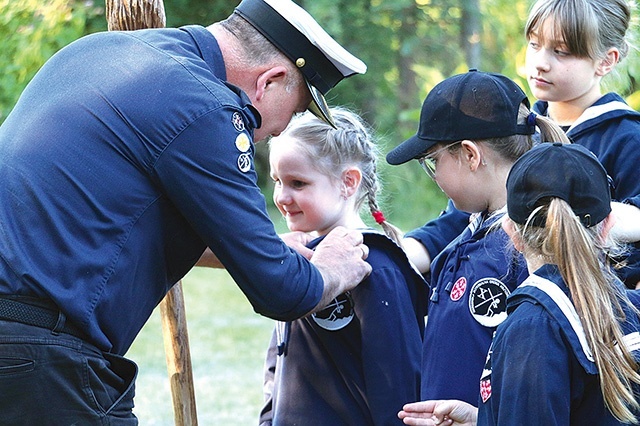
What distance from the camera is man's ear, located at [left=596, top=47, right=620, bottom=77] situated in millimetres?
3363

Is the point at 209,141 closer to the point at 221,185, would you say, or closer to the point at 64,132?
the point at 221,185

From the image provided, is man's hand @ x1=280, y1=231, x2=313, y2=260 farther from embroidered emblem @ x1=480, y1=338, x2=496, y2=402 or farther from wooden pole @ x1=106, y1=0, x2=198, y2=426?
embroidered emblem @ x1=480, y1=338, x2=496, y2=402

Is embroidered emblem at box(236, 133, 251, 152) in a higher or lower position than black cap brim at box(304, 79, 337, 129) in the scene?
higher

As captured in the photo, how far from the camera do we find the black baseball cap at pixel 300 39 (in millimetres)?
2871

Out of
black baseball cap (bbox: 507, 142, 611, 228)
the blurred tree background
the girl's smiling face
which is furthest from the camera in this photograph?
the blurred tree background

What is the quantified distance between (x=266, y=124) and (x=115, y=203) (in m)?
0.61

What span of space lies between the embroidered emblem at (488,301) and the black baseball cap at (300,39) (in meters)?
0.72

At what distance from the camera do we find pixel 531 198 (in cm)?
242

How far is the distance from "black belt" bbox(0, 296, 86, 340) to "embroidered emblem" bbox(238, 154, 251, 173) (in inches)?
23.2

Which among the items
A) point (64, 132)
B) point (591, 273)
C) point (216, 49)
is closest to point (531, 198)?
point (591, 273)

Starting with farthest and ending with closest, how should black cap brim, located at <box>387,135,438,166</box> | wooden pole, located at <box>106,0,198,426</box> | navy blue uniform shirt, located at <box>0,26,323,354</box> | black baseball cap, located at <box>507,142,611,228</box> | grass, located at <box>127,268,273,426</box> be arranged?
grass, located at <box>127,268,273,426</box>
wooden pole, located at <box>106,0,198,426</box>
black cap brim, located at <box>387,135,438,166</box>
navy blue uniform shirt, located at <box>0,26,323,354</box>
black baseball cap, located at <box>507,142,611,228</box>

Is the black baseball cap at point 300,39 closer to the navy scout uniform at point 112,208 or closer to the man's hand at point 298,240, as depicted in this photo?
the navy scout uniform at point 112,208

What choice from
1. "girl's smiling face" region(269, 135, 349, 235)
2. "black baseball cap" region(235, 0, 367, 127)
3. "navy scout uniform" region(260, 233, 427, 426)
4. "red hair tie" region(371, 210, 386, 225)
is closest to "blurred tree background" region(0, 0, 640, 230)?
"red hair tie" region(371, 210, 386, 225)

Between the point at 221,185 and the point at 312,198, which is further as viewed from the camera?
the point at 312,198
